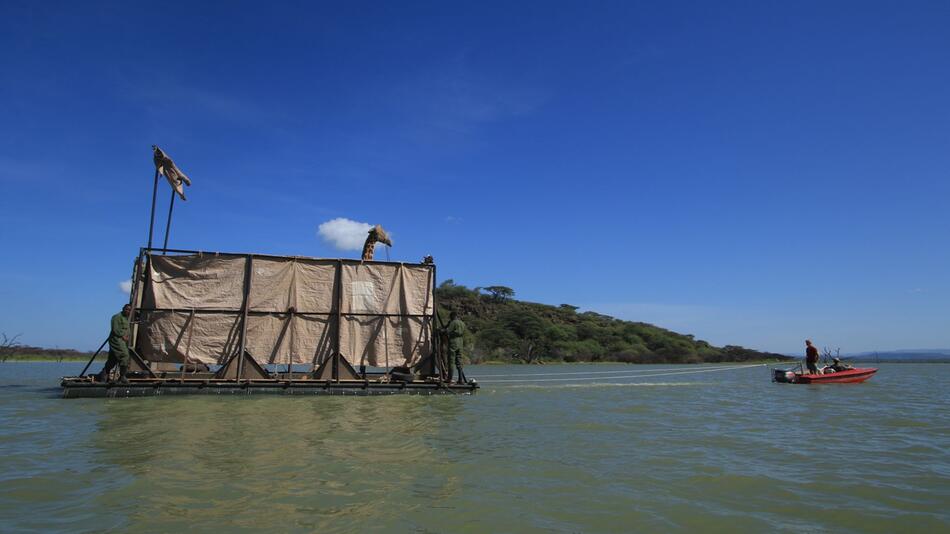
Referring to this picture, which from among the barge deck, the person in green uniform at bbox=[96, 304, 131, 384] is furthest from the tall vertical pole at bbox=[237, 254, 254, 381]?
the person in green uniform at bbox=[96, 304, 131, 384]

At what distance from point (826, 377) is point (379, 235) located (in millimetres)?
22647

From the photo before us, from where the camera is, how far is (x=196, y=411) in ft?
43.7

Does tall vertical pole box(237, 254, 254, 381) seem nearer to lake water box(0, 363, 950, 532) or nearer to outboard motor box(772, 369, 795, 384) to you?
lake water box(0, 363, 950, 532)

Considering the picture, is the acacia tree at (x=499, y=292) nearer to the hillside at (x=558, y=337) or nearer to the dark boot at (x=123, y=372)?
the hillside at (x=558, y=337)

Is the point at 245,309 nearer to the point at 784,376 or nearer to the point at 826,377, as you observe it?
the point at 784,376

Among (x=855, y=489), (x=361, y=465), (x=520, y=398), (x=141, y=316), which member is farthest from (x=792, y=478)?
(x=141, y=316)

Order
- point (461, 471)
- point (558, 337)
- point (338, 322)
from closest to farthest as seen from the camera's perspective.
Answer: point (461, 471) → point (338, 322) → point (558, 337)

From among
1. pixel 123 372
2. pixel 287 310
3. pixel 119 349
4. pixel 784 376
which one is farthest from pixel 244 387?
pixel 784 376

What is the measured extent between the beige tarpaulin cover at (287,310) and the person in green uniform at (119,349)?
98 cm

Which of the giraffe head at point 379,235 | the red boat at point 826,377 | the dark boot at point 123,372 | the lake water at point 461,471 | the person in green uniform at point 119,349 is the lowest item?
the lake water at point 461,471

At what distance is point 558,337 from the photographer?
98.7 m

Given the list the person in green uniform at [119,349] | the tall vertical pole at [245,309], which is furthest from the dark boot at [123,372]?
the tall vertical pole at [245,309]

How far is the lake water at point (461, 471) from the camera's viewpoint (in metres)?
5.61

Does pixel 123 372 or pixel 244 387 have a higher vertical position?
pixel 123 372
